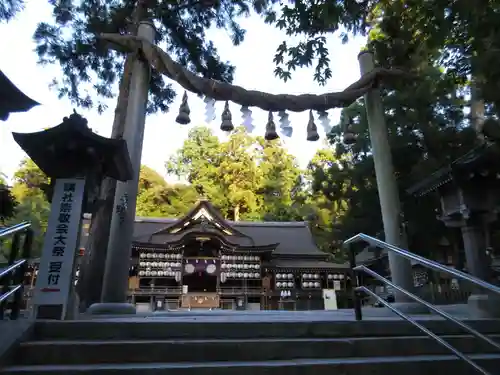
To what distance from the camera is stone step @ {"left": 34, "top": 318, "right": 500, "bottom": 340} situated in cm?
282

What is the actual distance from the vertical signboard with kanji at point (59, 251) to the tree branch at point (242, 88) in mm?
3280

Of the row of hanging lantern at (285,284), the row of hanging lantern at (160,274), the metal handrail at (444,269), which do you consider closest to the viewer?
the metal handrail at (444,269)

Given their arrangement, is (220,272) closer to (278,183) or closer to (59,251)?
(278,183)

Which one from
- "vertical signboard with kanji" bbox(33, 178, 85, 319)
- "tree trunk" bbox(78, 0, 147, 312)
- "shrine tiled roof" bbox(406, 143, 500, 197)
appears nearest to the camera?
"vertical signboard with kanji" bbox(33, 178, 85, 319)

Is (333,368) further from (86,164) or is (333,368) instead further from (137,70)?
(137,70)

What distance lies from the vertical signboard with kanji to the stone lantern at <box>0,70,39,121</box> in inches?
85.1

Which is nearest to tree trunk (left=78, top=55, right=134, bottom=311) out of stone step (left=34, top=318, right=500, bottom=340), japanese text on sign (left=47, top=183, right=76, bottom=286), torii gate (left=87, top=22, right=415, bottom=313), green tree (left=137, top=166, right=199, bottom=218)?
torii gate (left=87, top=22, right=415, bottom=313)

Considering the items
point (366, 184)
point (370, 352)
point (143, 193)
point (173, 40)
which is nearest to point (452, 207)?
point (370, 352)

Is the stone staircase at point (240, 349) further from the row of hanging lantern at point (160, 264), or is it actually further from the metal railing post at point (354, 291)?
the row of hanging lantern at point (160, 264)

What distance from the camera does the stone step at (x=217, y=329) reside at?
2.82m

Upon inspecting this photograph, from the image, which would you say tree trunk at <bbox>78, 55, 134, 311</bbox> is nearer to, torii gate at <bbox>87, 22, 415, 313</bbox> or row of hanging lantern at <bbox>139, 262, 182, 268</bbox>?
torii gate at <bbox>87, 22, 415, 313</bbox>

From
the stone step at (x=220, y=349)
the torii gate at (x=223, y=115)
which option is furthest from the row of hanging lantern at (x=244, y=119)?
the stone step at (x=220, y=349)

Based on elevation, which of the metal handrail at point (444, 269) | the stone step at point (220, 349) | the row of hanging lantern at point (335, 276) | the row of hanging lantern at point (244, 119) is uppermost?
the row of hanging lantern at point (244, 119)

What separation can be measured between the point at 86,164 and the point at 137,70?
9.55 feet
